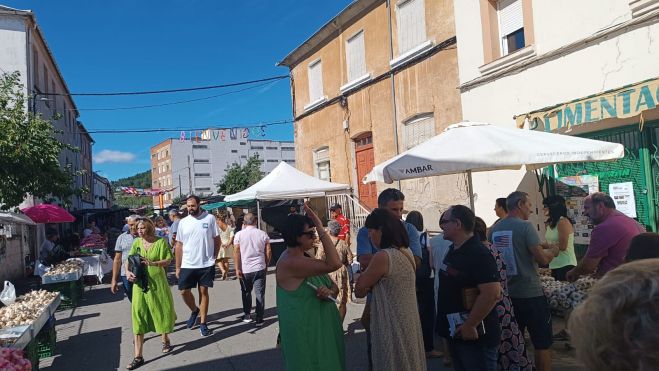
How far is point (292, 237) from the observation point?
3531 millimetres

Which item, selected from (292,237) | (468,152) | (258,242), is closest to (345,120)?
(258,242)

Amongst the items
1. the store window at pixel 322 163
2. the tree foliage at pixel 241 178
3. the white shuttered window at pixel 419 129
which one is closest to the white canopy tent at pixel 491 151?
the white shuttered window at pixel 419 129

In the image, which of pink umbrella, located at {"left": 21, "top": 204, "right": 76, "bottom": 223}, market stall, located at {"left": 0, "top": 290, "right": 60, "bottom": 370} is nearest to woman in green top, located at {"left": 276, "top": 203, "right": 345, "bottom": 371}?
market stall, located at {"left": 0, "top": 290, "right": 60, "bottom": 370}

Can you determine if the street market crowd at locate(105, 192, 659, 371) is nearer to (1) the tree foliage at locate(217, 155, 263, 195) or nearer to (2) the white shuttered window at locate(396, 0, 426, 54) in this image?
(2) the white shuttered window at locate(396, 0, 426, 54)

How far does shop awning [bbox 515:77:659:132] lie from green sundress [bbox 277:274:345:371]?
17.8 ft

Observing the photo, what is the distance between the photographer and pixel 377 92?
1316 centimetres

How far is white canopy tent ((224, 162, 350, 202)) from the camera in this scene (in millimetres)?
11453

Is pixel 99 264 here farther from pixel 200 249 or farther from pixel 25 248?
pixel 200 249

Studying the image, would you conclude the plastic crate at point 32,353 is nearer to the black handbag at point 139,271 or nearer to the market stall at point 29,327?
the market stall at point 29,327

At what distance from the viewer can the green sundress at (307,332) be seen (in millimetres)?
3289

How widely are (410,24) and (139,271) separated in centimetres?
907

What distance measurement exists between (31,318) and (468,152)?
538cm

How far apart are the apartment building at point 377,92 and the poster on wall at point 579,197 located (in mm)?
2563

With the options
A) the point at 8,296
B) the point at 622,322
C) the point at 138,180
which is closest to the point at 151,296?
the point at 8,296
